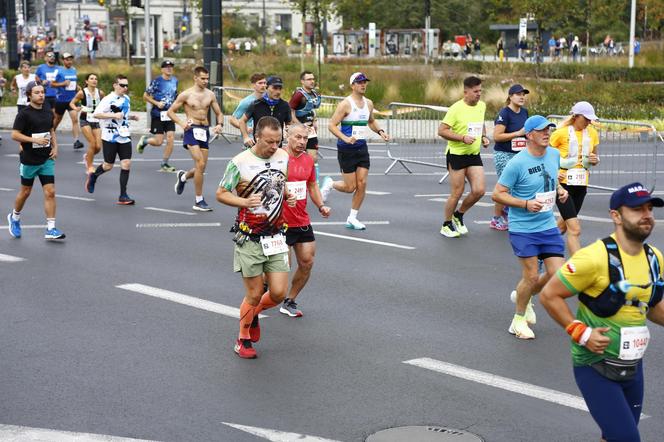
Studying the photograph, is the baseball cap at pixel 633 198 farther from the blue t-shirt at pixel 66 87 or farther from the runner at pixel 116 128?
the blue t-shirt at pixel 66 87

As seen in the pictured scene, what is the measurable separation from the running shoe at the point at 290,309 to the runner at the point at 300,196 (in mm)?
252

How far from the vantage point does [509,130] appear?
571 inches

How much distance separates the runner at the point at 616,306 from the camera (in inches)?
220

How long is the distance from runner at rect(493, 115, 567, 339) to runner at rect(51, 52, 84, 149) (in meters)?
17.5

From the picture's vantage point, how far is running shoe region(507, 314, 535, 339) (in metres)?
9.33

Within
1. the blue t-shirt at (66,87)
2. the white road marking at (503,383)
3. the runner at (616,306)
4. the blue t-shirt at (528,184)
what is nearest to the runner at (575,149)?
the blue t-shirt at (528,184)

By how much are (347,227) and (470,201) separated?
1.72 m

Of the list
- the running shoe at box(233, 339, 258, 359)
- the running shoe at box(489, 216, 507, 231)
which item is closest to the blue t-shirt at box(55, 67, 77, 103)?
the running shoe at box(489, 216, 507, 231)

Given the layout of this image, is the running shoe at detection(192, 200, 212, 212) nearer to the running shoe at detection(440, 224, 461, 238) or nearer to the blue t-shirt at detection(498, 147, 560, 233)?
the running shoe at detection(440, 224, 461, 238)

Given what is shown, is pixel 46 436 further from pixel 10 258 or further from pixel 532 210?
pixel 10 258

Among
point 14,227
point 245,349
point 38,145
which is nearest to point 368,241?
point 38,145

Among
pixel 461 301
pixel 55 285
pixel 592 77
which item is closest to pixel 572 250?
pixel 461 301

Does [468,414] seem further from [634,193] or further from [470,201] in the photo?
[470,201]

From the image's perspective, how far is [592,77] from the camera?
41344 millimetres
